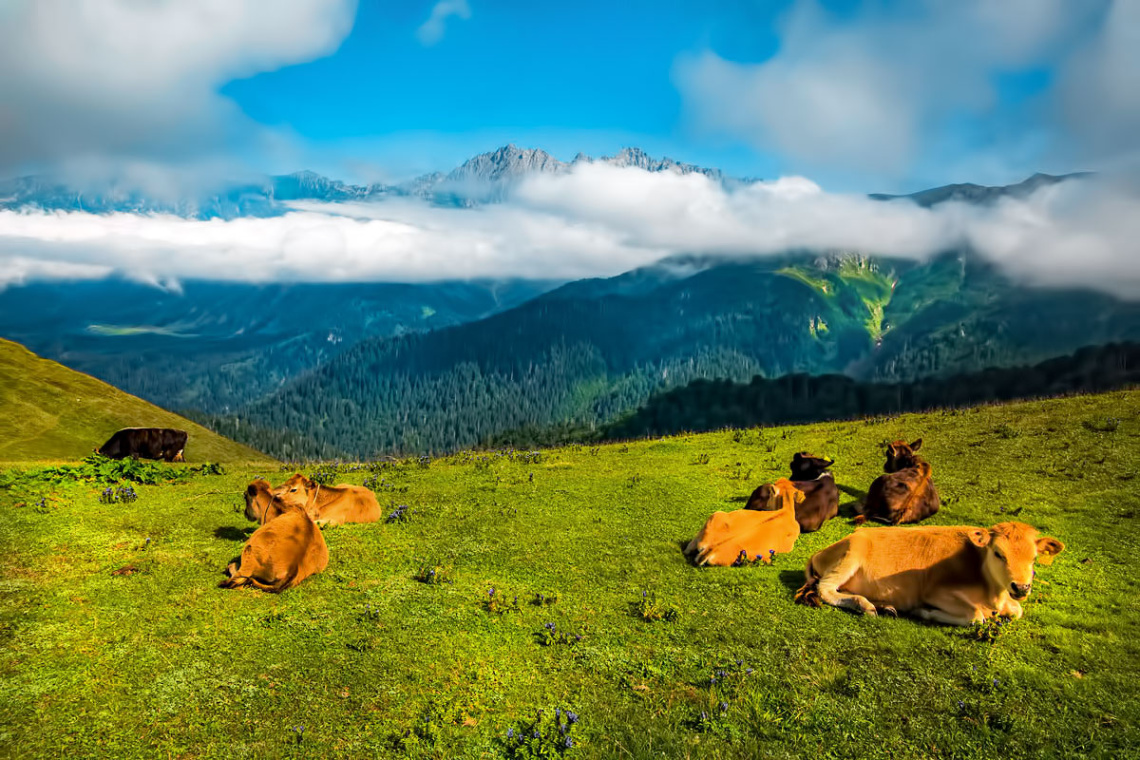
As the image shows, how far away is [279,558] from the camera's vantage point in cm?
1123

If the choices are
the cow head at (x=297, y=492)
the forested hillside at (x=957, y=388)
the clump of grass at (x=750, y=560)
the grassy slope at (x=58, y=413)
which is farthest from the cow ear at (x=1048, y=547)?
the forested hillside at (x=957, y=388)

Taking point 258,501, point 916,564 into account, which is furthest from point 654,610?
point 258,501

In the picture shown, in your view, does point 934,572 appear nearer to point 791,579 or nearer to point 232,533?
point 791,579

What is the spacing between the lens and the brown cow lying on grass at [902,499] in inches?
590

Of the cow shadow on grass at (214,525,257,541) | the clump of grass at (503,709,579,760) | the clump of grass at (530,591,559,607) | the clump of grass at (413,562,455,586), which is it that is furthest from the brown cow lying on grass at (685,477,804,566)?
the cow shadow on grass at (214,525,257,541)

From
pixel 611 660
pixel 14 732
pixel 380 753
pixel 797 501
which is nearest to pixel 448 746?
pixel 380 753

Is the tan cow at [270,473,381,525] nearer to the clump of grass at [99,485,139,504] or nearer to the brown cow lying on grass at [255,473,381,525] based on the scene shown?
the brown cow lying on grass at [255,473,381,525]

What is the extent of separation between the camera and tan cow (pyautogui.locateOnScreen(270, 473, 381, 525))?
14664mm

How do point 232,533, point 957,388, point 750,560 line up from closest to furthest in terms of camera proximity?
point 750,560 < point 232,533 < point 957,388

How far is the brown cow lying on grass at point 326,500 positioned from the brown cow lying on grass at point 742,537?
7795 mm

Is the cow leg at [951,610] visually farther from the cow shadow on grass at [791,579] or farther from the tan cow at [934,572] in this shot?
the cow shadow on grass at [791,579]

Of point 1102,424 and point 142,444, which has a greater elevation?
point 142,444

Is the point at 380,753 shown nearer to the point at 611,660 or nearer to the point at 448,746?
the point at 448,746

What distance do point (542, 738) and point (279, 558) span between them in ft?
21.0
